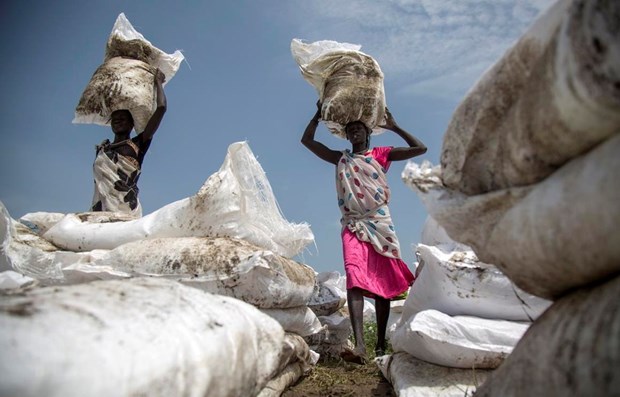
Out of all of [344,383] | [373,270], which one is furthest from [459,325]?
[373,270]

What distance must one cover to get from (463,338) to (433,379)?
0.23 metres

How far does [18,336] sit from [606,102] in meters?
0.85

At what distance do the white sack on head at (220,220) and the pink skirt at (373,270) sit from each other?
73 centimetres

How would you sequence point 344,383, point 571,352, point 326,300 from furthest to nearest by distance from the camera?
point 326,300
point 344,383
point 571,352

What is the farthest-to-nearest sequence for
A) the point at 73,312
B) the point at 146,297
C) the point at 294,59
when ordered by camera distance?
the point at 294,59 → the point at 146,297 → the point at 73,312

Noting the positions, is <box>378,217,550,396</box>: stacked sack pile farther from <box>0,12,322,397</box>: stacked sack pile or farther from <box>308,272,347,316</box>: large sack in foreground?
<box>308,272,347,316</box>: large sack in foreground

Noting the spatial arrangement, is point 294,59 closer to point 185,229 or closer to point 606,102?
point 185,229

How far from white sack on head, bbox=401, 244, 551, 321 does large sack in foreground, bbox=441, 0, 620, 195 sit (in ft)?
2.94

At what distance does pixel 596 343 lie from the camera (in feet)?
2.28

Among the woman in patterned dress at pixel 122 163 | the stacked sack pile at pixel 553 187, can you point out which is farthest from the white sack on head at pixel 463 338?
the woman in patterned dress at pixel 122 163

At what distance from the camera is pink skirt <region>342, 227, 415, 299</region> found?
3361mm

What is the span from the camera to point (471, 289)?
192cm

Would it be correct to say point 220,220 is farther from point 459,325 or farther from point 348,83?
point 348,83

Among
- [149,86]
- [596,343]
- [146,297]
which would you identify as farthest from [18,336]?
[149,86]
